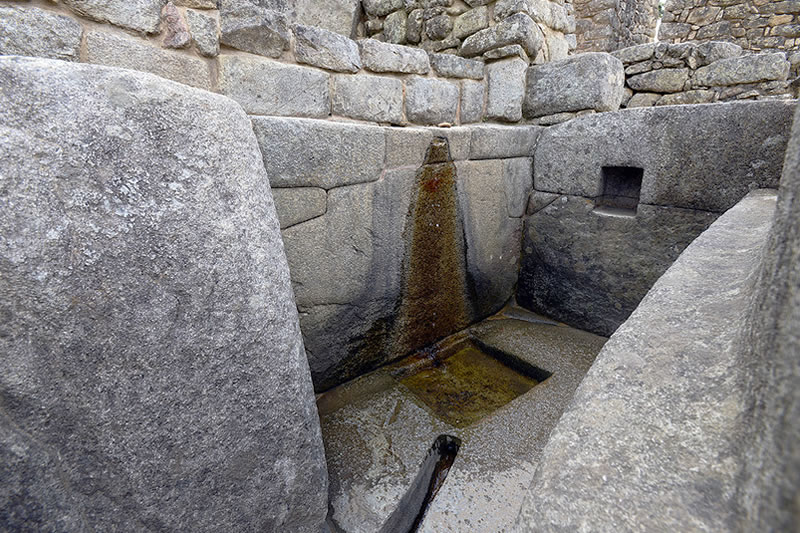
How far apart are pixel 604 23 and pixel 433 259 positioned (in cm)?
573

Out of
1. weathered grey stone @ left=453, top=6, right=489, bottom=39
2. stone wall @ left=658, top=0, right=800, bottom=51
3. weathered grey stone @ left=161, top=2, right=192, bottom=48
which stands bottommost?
weathered grey stone @ left=161, top=2, right=192, bottom=48

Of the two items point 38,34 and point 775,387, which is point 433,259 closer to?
point 38,34

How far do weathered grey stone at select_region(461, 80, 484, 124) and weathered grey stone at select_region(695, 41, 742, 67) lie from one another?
2.47 m

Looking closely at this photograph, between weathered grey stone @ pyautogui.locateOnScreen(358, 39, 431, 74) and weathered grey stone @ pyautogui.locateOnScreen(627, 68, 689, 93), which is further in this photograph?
weathered grey stone @ pyautogui.locateOnScreen(627, 68, 689, 93)

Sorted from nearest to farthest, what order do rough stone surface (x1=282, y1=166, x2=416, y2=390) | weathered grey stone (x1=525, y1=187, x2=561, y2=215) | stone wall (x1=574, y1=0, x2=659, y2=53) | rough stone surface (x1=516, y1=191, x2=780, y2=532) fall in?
1. rough stone surface (x1=516, y1=191, x2=780, y2=532)
2. rough stone surface (x1=282, y1=166, x2=416, y2=390)
3. weathered grey stone (x1=525, y1=187, x2=561, y2=215)
4. stone wall (x1=574, y1=0, x2=659, y2=53)

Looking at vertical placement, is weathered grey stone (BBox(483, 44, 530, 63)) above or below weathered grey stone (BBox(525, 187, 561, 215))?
above

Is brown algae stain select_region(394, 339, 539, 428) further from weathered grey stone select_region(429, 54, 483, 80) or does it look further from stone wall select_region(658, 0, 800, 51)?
stone wall select_region(658, 0, 800, 51)

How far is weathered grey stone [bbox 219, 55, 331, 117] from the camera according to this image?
134 cm

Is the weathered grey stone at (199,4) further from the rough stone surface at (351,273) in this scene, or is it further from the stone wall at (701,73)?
the stone wall at (701,73)

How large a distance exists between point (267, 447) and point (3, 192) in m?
0.69

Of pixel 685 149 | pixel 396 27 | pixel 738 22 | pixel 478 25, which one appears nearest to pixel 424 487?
pixel 685 149

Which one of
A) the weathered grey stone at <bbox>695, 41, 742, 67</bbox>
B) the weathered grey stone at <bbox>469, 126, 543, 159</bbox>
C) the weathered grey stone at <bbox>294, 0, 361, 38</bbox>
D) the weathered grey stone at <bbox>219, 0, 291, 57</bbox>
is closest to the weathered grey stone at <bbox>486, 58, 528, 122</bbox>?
the weathered grey stone at <bbox>469, 126, 543, 159</bbox>

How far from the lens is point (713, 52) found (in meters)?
3.35

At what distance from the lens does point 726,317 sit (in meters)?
0.58
